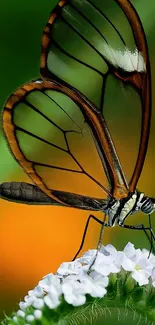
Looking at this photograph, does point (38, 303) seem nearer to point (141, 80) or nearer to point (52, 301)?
point (52, 301)

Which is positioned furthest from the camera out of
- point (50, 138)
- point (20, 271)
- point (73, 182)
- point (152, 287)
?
point (20, 271)

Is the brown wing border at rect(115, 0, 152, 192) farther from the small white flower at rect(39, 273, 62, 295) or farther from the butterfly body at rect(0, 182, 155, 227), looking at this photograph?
the small white flower at rect(39, 273, 62, 295)

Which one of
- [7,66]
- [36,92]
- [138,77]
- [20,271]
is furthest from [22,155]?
[7,66]

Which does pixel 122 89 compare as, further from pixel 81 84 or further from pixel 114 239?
pixel 114 239

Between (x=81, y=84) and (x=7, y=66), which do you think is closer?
(x=81, y=84)

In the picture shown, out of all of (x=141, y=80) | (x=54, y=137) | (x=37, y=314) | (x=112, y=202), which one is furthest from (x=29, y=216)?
(x=37, y=314)

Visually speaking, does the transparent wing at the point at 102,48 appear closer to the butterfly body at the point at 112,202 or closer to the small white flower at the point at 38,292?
the butterfly body at the point at 112,202

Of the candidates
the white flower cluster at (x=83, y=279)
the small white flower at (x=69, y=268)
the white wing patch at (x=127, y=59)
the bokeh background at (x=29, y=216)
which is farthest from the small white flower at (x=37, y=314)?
the bokeh background at (x=29, y=216)

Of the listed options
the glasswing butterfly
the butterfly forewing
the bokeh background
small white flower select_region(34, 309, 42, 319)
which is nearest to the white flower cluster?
small white flower select_region(34, 309, 42, 319)
